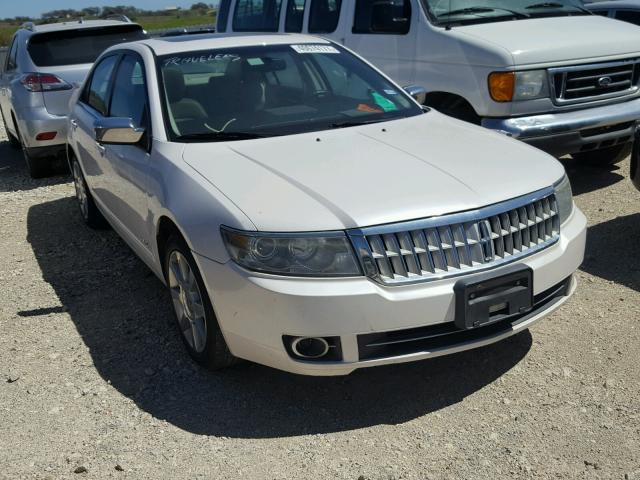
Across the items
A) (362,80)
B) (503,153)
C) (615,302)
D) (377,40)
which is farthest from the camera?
(377,40)

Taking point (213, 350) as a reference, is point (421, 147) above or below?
above

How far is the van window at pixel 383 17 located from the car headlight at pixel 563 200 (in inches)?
133

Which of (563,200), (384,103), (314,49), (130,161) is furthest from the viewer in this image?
(314,49)

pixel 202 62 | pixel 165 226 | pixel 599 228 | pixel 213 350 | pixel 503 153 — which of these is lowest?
pixel 599 228

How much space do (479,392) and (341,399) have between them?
655 mm

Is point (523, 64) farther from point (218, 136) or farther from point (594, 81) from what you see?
point (218, 136)

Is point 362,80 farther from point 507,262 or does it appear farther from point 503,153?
point 507,262

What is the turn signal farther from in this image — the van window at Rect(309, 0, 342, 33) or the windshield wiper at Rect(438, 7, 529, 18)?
the van window at Rect(309, 0, 342, 33)

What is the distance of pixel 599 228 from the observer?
18.9 ft

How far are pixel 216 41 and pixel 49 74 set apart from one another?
4.12 meters

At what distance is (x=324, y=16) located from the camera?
796cm

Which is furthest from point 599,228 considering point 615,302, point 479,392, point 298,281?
point 298,281

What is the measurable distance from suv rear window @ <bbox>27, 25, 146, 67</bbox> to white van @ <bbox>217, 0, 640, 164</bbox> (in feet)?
10.8

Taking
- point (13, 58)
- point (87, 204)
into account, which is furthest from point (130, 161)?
point (13, 58)
